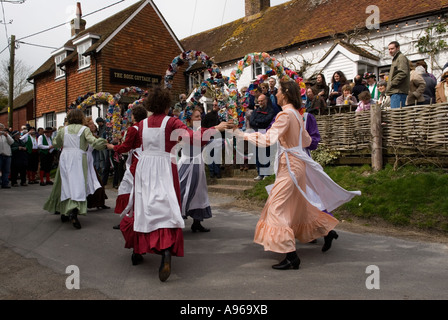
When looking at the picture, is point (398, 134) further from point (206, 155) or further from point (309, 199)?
point (206, 155)

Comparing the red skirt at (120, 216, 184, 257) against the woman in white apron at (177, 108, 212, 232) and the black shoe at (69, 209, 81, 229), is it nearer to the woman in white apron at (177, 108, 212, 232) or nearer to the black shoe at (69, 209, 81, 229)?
the woman in white apron at (177, 108, 212, 232)

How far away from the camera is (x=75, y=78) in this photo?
2288 cm

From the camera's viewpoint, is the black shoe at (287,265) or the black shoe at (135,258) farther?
the black shoe at (135,258)

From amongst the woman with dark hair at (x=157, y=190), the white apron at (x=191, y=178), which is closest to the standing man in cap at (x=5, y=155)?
the white apron at (x=191, y=178)

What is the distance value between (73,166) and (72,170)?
7 cm

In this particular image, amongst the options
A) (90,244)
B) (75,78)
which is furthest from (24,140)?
(90,244)

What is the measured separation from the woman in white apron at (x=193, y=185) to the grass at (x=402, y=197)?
8.91 feet

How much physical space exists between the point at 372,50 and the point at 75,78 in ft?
53.1

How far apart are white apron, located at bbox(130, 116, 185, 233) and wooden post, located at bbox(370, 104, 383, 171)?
5.53 m

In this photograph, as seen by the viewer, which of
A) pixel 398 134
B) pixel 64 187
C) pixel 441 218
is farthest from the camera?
pixel 398 134

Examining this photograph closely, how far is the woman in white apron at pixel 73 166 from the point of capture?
23.0ft

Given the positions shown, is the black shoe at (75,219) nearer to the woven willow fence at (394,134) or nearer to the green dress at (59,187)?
the green dress at (59,187)

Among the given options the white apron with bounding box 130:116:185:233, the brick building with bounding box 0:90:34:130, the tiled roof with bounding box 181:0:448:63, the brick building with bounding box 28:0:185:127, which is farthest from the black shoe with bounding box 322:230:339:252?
the brick building with bounding box 0:90:34:130

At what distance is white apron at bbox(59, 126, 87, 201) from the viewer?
7.04 meters
